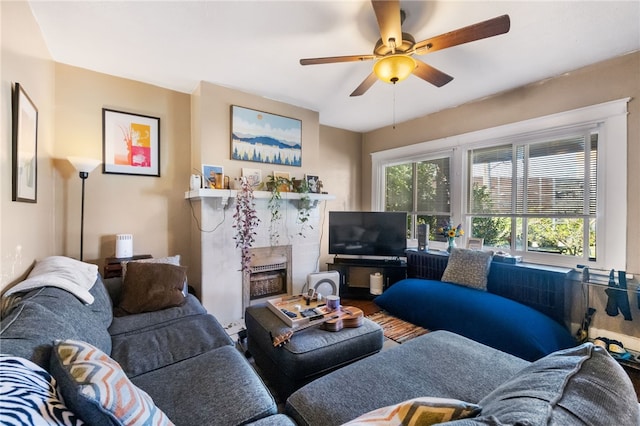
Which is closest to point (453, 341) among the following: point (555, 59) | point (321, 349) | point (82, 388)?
point (321, 349)

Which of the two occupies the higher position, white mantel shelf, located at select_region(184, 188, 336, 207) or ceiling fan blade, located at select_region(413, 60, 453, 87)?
ceiling fan blade, located at select_region(413, 60, 453, 87)

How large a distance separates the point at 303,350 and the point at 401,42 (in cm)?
207

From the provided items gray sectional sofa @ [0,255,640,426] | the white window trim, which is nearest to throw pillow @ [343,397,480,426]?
gray sectional sofa @ [0,255,640,426]

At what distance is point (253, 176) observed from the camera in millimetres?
3285

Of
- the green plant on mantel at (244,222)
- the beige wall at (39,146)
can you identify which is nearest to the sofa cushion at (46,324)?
the beige wall at (39,146)

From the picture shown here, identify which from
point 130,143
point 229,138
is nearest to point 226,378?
point 229,138

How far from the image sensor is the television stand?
3646 mm

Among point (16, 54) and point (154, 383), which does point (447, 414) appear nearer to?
point (154, 383)

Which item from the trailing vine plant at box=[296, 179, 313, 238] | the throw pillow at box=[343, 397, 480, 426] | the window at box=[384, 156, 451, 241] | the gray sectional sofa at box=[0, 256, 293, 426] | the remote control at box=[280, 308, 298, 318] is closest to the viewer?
the throw pillow at box=[343, 397, 480, 426]

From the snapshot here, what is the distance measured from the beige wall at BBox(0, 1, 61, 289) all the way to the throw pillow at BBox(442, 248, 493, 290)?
344 centimetres

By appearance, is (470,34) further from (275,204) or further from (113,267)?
(113,267)

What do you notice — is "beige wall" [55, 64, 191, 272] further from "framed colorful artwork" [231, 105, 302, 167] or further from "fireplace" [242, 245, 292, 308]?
"fireplace" [242, 245, 292, 308]

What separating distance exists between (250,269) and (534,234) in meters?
3.20

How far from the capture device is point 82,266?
6.25 feet
